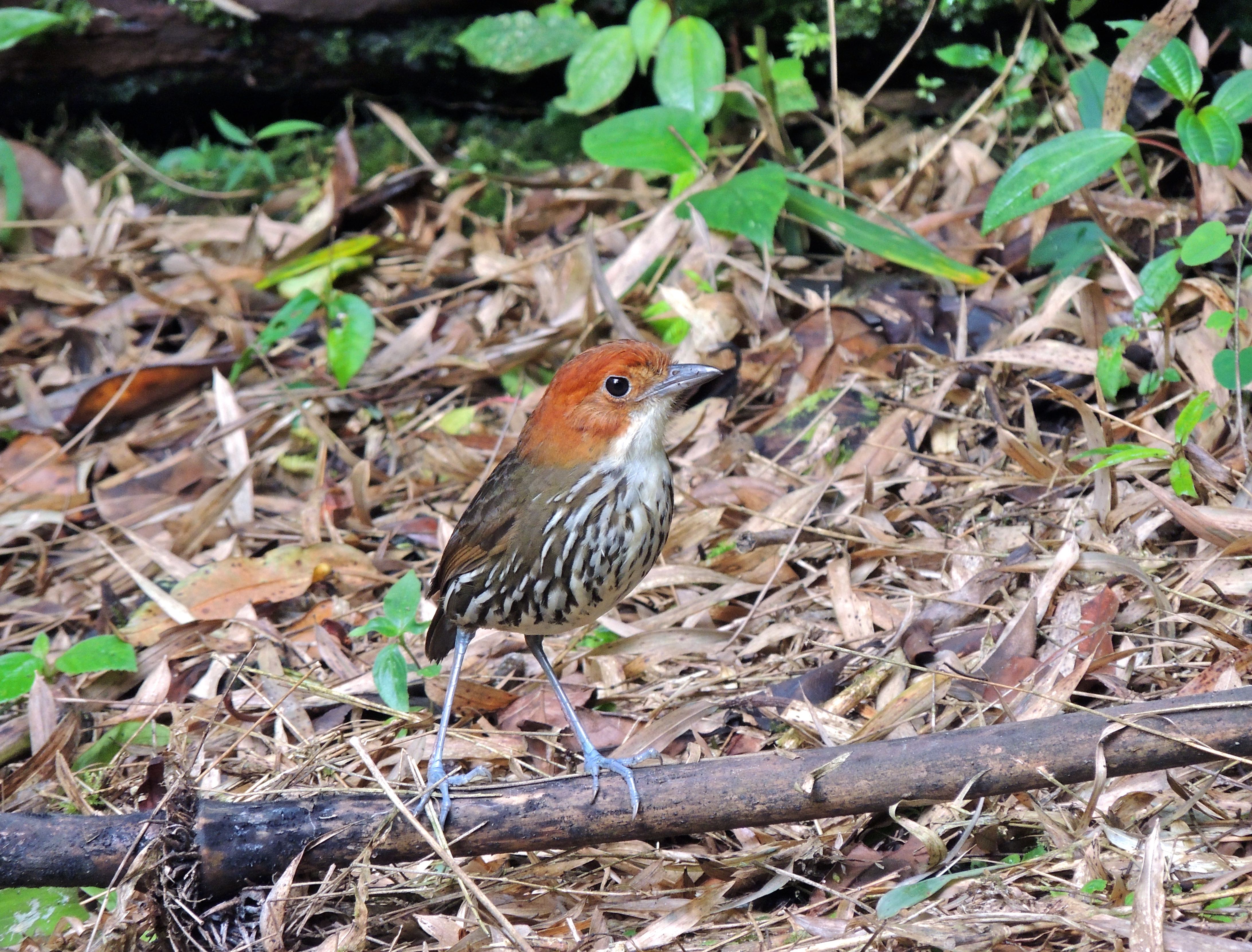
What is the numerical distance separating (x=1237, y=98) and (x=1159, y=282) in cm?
71

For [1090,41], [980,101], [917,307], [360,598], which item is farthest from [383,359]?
[1090,41]

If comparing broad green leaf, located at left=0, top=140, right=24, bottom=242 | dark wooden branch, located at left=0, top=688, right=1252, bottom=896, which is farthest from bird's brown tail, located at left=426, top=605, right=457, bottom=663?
broad green leaf, located at left=0, top=140, right=24, bottom=242

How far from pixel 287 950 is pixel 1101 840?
6.52 ft

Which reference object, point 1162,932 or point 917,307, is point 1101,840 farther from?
point 917,307

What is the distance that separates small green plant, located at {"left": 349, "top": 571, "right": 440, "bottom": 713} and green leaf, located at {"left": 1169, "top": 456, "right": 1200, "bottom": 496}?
2.38 meters

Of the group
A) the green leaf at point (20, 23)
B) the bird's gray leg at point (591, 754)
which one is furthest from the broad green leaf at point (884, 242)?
the green leaf at point (20, 23)

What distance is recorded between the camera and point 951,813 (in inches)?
117

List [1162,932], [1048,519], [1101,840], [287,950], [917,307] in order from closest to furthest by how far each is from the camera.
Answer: [1162,932] → [1101,840] → [287,950] → [1048,519] → [917,307]

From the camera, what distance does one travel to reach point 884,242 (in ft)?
16.1

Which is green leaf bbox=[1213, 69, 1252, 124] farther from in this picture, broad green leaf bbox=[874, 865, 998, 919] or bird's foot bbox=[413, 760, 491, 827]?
bird's foot bbox=[413, 760, 491, 827]

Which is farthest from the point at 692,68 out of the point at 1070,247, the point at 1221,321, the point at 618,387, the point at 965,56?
the point at 1221,321

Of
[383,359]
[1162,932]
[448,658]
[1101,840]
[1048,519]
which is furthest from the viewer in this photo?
[383,359]

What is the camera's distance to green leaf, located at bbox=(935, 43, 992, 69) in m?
5.46

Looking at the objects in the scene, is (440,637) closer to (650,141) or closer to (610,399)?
(610,399)
